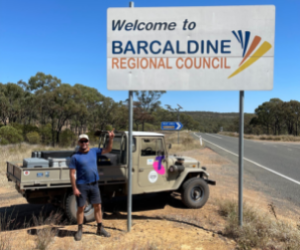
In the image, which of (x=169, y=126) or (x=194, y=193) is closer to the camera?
(x=194, y=193)

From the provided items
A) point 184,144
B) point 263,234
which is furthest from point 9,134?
point 263,234

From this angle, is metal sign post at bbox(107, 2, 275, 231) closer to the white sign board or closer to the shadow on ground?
the white sign board

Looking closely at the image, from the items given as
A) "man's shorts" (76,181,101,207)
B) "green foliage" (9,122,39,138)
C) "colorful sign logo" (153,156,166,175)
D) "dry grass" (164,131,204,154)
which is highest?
"green foliage" (9,122,39,138)

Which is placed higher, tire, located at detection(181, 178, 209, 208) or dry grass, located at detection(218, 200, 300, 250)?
tire, located at detection(181, 178, 209, 208)

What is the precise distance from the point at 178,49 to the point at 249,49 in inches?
52.0

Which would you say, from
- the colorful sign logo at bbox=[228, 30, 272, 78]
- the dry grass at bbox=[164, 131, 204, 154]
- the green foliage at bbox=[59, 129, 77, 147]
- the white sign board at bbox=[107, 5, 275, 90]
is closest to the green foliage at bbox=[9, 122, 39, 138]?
the green foliage at bbox=[59, 129, 77, 147]

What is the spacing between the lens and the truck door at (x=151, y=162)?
5.71 m

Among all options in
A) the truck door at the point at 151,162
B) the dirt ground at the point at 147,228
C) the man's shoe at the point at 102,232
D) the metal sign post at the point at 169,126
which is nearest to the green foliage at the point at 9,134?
the metal sign post at the point at 169,126

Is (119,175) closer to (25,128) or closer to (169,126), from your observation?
(169,126)

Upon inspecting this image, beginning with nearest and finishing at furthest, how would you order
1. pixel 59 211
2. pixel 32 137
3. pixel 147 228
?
pixel 147 228 → pixel 59 211 → pixel 32 137

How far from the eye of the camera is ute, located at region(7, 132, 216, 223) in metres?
4.96

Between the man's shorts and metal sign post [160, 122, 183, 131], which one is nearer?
the man's shorts

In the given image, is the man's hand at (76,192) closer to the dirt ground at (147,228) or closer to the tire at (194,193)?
the dirt ground at (147,228)

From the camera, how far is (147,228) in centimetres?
512
